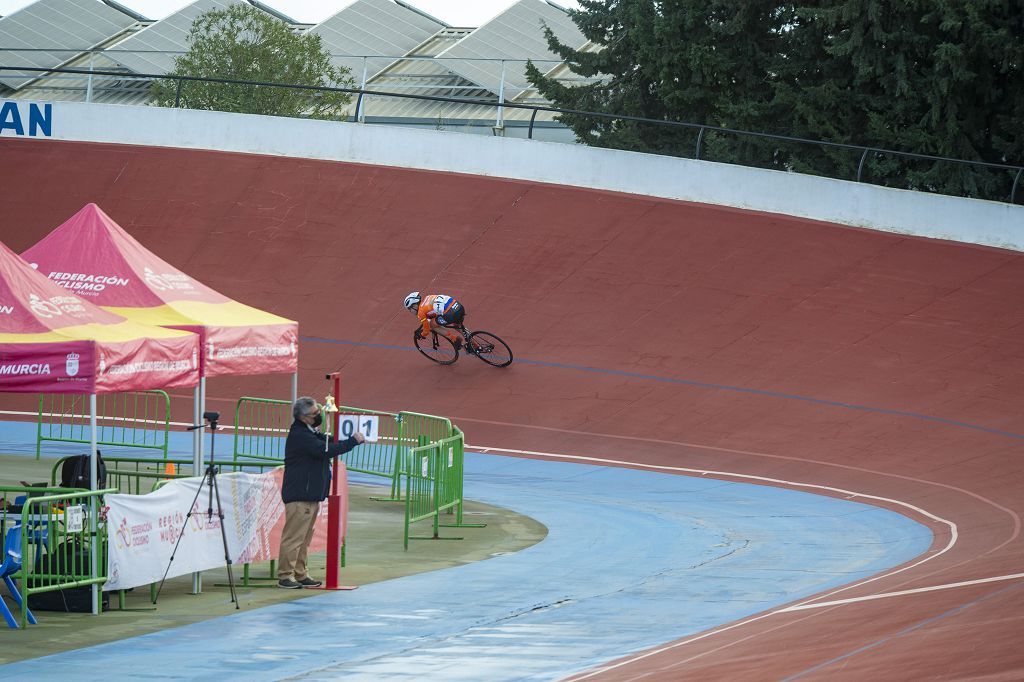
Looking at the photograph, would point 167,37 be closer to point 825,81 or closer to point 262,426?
point 825,81

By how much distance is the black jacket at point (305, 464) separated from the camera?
985 cm

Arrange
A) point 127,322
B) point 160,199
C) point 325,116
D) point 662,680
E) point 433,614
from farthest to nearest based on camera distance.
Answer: point 325,116 → point 160,199 → point 127,322 → point 433,614 → point 662,680

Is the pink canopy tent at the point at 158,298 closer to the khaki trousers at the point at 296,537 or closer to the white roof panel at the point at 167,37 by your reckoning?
the khaki trousers at the point at 296,537

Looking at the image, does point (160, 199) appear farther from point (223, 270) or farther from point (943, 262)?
point (943, 262)

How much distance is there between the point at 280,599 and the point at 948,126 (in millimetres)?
19536

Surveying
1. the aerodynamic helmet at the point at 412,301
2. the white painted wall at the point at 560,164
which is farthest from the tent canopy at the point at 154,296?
the white painted wall at the point at 560,164

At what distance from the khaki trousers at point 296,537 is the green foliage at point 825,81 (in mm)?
18117

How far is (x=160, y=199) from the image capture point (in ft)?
79.4

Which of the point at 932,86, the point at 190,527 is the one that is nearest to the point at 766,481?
the point at 190,527

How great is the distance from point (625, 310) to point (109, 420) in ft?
27.0

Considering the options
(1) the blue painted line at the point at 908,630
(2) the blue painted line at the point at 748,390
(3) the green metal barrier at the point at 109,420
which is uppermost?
(2) the blue painted line at the point at 748,390

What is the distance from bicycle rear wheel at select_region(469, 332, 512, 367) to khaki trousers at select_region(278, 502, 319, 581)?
9440 millimetres

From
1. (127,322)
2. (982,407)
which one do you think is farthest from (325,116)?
(127,322)

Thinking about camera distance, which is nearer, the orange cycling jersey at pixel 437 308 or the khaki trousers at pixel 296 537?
the khaki trousers at pixel 296 537
